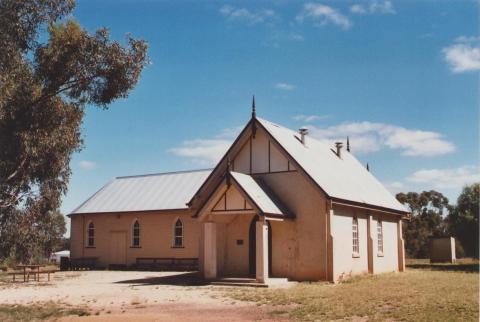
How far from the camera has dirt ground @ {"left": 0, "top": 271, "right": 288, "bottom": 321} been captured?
1433 cm

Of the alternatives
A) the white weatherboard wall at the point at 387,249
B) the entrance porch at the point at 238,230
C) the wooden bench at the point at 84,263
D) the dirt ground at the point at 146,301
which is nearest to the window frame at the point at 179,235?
the wooden bench at the point at 84,263

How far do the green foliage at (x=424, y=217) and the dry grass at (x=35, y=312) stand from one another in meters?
60.7

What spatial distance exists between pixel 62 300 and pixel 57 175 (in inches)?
361

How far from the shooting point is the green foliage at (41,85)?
66.8 feet

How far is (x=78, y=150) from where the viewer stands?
1011 inches

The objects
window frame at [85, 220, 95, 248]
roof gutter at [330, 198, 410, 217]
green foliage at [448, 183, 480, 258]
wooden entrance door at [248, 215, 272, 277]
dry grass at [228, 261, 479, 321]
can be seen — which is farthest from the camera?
green foliage at [448, 183, 480, 258]

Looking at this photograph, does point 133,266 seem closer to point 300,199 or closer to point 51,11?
point 300,199

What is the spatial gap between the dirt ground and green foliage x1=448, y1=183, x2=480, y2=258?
43029mm

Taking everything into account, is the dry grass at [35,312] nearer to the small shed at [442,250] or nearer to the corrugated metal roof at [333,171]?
the corrugated metal roof at [333,171]

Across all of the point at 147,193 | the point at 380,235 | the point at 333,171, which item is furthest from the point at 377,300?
the point at 147,193

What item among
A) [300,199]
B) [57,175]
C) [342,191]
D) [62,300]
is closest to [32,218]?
[57,175]

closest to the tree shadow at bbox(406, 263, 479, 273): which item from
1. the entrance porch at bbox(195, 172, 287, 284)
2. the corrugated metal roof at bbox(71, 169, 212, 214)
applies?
the entrance porch at bbox(195, 172, 287, 284)

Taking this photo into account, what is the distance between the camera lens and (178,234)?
37.3 meters

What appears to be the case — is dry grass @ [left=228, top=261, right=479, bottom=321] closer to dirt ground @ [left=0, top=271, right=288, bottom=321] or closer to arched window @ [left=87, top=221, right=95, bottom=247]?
dirt ground @ [left=0, top=271, right=288, bottom=321]
